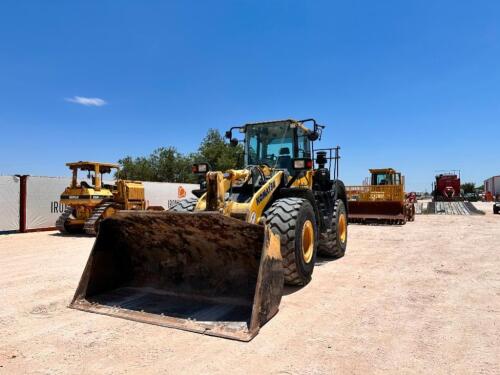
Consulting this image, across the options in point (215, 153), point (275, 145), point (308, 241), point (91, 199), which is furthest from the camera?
point (215, 153)

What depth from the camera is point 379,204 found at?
16672mm

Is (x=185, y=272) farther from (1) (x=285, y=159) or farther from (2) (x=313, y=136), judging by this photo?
(2) (x=313, y=136)

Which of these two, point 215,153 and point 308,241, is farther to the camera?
point 215,153

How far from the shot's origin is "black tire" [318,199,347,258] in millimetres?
7191

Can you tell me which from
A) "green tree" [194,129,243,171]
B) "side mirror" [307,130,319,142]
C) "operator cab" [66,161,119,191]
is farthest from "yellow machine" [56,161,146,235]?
"green tree" [194,129,243,171]

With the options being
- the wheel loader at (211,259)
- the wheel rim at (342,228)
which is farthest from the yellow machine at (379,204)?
the wheel loader at (211,259)

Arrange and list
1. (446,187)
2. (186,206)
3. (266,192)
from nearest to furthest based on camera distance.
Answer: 1. (266,192)
2. (186,206)
3. (446,187)

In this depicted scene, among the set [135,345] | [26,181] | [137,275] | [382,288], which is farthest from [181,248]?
[26,181]

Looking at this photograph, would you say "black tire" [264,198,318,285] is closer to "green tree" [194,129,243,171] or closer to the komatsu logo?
the komatsu logo

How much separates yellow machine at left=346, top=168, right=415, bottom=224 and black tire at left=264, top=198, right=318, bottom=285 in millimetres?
12113

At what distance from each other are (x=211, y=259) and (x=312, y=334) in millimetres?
1567

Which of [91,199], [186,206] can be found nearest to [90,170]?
[91,199]

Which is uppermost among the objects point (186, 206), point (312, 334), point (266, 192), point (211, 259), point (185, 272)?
point (266, 192)

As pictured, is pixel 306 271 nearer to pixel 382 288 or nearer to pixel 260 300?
pixel 382 288
